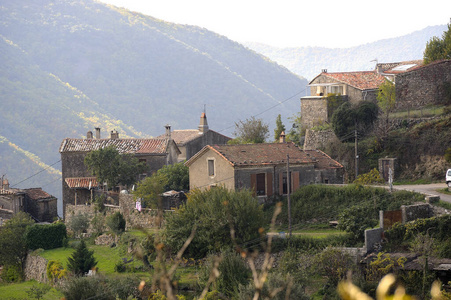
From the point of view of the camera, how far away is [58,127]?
387ft

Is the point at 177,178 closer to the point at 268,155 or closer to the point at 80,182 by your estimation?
the point at 268,155

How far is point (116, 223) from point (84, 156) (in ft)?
46.1

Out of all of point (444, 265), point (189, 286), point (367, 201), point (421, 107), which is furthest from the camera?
point (421, 107)

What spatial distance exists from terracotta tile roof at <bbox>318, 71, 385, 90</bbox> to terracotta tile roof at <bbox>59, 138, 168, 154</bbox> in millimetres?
14565

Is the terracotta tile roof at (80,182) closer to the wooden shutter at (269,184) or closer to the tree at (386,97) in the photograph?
the wooden shutter at (269,184)

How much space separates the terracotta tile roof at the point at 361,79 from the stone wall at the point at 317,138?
5165 mm

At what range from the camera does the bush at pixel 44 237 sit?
39750 millimetres

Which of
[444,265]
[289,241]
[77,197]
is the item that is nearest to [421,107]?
[289,241]

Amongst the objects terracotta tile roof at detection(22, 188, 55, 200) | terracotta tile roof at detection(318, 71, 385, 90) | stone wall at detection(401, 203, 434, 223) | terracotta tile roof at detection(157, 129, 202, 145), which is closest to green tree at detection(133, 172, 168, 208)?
terracotta tile roof at detection(22, 188, 55, 200)

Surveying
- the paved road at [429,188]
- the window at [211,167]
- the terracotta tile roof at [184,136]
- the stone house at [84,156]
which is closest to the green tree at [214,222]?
the window at [211,167]

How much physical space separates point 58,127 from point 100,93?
136ft

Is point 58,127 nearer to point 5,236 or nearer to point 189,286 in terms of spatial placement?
point 5,236

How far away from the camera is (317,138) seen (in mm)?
45531

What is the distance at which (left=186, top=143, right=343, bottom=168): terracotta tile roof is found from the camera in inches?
1439
